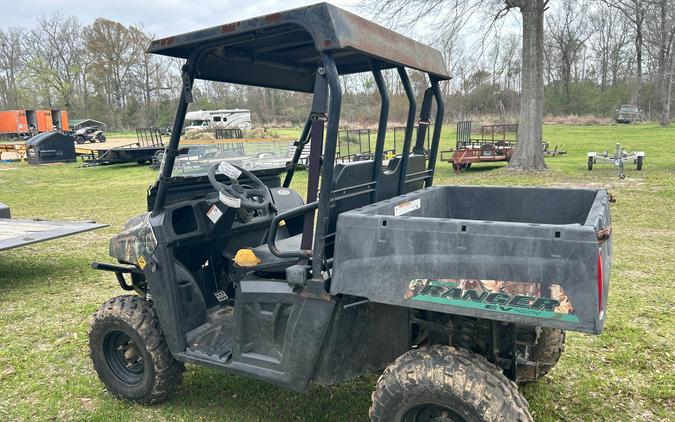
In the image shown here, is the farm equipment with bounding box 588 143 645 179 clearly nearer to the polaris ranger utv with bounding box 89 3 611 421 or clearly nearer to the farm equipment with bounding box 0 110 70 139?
the polaris ranger utv with bounding box 89 3 611 421

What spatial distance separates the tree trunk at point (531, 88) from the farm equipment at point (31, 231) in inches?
509

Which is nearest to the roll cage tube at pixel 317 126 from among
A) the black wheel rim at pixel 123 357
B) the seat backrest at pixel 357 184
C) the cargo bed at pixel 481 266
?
the seat backrest at pixel 357 184

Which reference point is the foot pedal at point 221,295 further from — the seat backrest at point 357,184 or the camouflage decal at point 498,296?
the camouflage decal at point 498,296

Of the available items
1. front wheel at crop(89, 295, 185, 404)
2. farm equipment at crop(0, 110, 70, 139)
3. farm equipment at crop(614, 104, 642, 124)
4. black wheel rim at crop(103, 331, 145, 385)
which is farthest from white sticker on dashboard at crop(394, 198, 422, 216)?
farm equipment at crop(614, 104, 642, 124)

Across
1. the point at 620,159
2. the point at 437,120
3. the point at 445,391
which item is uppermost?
the point at 437,120

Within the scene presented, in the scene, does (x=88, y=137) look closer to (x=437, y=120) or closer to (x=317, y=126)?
(x=437, y=120)

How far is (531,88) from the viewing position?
1589 centimetres

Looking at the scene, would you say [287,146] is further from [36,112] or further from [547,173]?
[36,112]

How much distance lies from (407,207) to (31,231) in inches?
206

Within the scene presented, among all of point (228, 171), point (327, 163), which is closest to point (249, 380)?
point (228, 171)

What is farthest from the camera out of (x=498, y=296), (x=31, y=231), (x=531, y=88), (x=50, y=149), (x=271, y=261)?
(x=50, y=149)

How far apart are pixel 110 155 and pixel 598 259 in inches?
921

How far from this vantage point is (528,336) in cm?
276

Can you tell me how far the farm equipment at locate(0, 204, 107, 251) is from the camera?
19.1 feet
